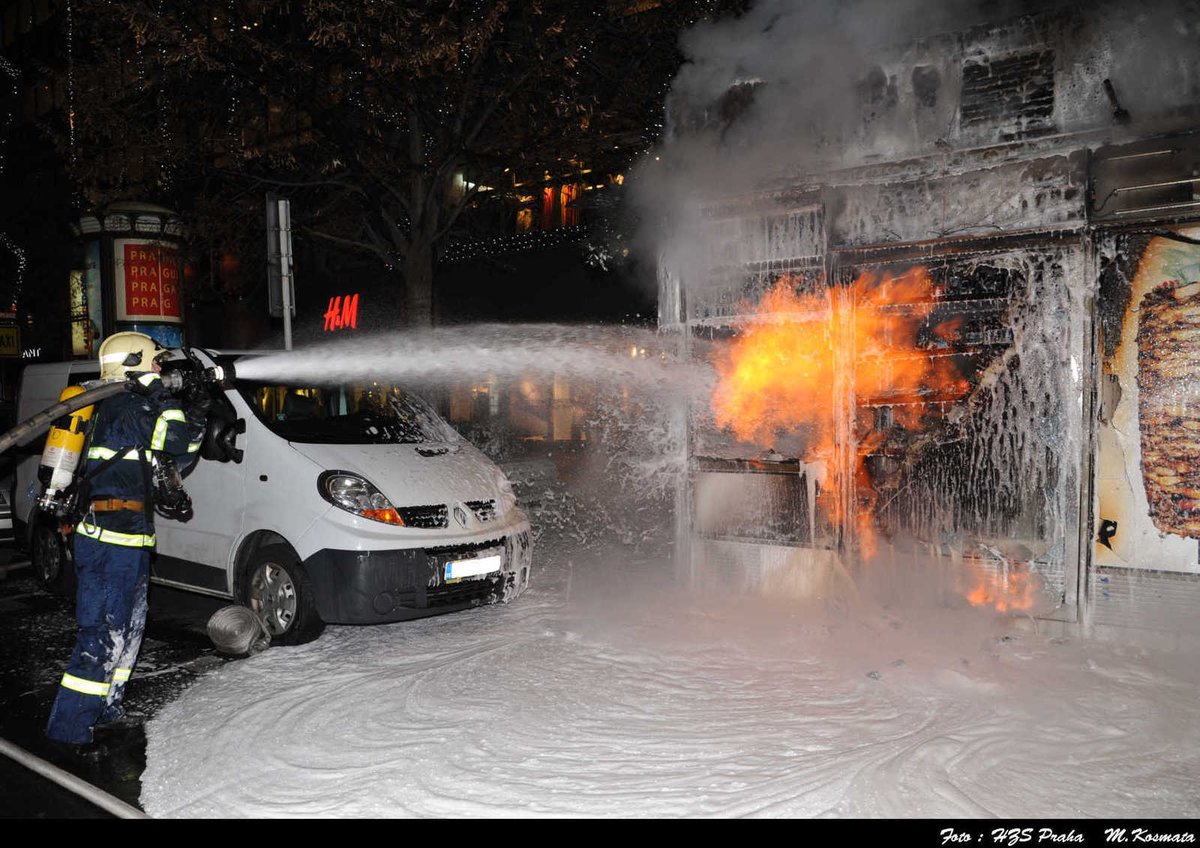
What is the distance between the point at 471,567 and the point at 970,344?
425 cm

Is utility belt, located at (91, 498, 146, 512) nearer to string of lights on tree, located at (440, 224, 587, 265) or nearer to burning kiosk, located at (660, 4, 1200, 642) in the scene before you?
burning kiosk, located at (660, 4, 1200, 642)

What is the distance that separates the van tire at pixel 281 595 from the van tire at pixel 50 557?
2558mm

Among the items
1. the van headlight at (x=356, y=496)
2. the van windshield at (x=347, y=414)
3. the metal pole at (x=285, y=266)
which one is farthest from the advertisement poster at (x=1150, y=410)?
the metal pole at (x=285, y=266)

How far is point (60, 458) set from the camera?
15.1 feet

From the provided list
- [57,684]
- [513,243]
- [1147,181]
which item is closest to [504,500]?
[57,684]

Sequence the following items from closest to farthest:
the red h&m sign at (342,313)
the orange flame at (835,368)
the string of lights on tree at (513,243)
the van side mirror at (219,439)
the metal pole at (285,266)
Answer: the van side mirror at (219,439) < the orange flame at (835,368) < the metal pole at (285,266) < the string of lights on tree at (513,243) < the red h&m sign at (342,313)

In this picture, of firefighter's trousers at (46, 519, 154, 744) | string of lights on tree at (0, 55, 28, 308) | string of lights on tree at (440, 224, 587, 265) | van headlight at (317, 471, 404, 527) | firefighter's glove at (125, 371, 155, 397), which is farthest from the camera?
string of lights on tree at (0, 55, 28, 308)

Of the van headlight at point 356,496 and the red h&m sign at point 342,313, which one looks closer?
the van headlight at point 356,496

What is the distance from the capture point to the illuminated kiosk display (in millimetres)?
16828

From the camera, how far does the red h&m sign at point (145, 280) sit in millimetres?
16859

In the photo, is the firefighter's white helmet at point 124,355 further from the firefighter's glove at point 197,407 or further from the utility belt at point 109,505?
the utility belt at point 109,505

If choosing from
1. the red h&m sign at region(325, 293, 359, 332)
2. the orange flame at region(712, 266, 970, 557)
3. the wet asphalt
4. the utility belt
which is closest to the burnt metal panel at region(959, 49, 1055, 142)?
the orange flame at region(712, 266, 970, 557)

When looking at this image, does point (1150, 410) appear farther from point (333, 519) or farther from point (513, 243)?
point (513, 243)

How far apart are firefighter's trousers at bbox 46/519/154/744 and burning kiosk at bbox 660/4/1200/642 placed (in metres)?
4.41
